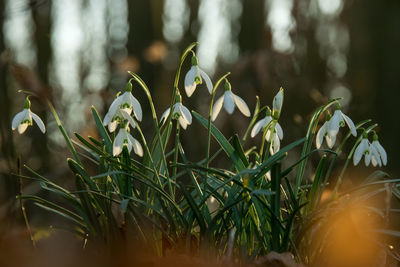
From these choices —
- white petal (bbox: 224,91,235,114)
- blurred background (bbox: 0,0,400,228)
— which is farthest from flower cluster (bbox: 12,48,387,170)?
blurred background (bbox: 0,0,400,228)

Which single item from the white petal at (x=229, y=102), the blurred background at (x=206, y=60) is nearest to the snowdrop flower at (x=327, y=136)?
the white petal at (x=229, y=102)

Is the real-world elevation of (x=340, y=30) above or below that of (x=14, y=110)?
above

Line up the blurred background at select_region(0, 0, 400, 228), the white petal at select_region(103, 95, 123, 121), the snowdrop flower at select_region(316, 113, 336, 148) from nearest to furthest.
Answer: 1. the white petal at select_region(103, 95, 123, 121)
2. the snowdrop flower at select_region(316, 113, 336, 148)
3. the blurred background at select_region(0, 0, 400, 228)

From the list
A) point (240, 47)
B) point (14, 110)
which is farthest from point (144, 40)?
point (14, 110)

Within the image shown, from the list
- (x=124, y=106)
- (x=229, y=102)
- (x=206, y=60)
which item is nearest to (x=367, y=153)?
(x=229, y=102)

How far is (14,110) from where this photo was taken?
268 inches

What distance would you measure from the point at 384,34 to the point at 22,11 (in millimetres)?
4986

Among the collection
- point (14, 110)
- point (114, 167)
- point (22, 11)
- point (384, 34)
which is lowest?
point (14, 110)

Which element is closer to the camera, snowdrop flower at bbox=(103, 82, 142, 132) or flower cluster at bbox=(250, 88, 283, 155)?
snowdrop flower at bbox=(103, 82, 142, 132)

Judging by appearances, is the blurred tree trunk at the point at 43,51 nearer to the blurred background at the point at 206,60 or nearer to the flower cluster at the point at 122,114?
the blurred background at the point at 206,60

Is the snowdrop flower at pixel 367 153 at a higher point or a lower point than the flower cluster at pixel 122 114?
lower

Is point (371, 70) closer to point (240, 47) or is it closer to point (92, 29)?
point (240, 47)

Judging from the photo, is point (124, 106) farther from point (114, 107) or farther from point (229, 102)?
point (229, 102)

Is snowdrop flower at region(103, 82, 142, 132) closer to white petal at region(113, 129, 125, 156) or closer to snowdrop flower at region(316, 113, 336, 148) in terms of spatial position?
white petal at region(113, 129, 125, 156)
